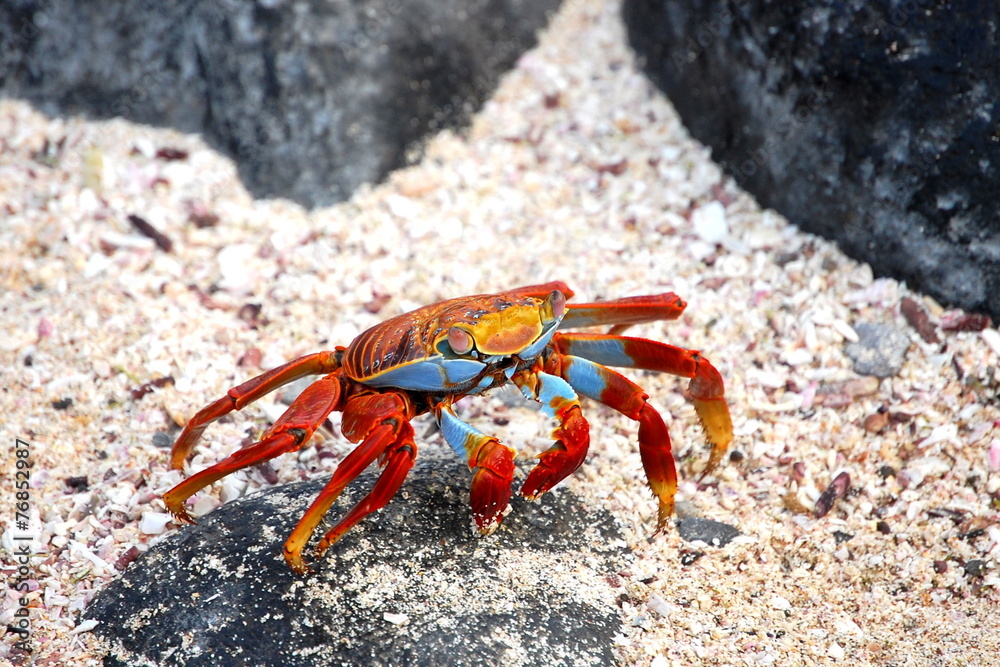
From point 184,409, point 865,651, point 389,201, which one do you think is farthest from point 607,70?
point 865,651

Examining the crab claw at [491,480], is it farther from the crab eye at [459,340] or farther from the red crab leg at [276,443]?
the red crab leg at [276,443]

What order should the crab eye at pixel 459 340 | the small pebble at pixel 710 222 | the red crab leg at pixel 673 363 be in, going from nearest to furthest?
the crab eye at pixel 459 340, the red crab leg at pixel 673 363, the small pebble at pixel 710 222

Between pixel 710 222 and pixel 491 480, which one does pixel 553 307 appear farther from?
pixel 710 222

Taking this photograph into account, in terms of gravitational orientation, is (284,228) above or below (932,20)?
below

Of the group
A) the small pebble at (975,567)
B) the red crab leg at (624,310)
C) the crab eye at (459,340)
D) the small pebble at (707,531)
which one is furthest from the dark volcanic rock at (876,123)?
the crab eye at (459,340)

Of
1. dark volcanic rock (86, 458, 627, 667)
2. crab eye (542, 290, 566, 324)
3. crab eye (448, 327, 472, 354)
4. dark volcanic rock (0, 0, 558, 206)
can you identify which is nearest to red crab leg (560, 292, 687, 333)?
crab eye (542, 290, 566, 324)

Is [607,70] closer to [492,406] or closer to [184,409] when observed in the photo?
[492,406]
